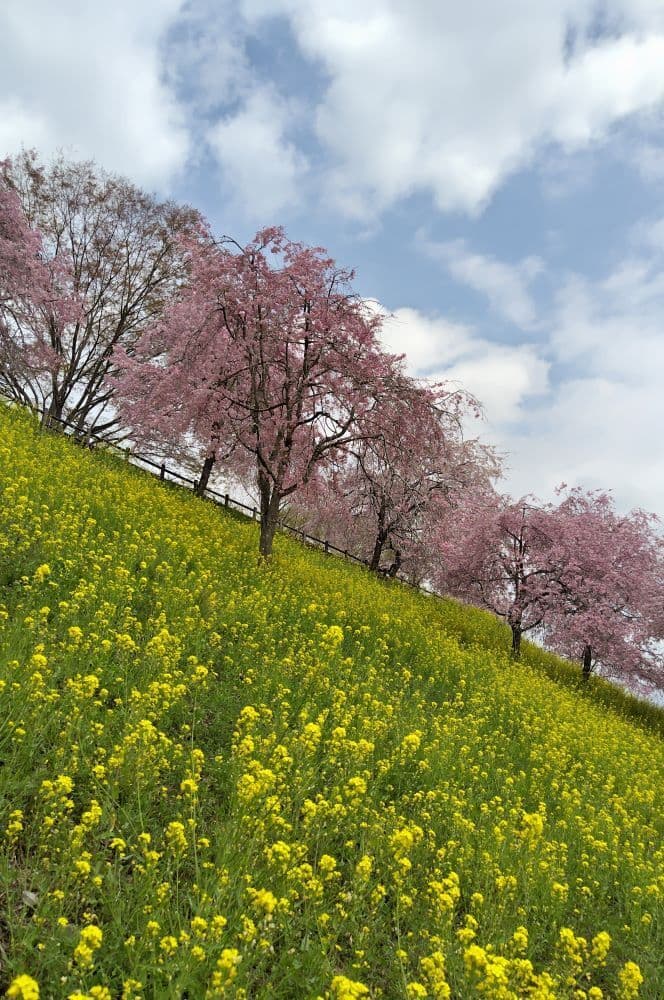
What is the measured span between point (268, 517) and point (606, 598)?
14572mm

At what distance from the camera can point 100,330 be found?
27484 mm

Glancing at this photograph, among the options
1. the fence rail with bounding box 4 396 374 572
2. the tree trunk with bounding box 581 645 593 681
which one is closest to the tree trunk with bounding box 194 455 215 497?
the fence rail with bounding box 4 396 374 572

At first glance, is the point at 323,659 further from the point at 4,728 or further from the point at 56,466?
the point at 56,466

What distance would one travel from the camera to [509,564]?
2312 centimetres

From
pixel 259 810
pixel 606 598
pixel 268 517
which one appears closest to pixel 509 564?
pixel 606 598

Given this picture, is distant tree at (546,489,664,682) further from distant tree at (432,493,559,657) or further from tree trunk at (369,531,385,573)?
tree trunk at (369,531,385,573)

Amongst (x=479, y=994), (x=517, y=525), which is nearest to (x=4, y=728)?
(x=479, y=994)

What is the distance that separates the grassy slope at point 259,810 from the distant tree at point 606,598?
1115 centimetres

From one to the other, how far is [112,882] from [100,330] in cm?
2842

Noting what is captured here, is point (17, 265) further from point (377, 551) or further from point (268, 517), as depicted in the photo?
point (377, 551)

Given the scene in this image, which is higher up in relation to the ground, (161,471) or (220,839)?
(161,471)

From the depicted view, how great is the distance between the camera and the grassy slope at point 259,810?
9.91 feet

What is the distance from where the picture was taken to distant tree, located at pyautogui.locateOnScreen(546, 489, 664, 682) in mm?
21438

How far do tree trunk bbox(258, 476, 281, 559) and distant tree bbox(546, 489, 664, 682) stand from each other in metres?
12.8
